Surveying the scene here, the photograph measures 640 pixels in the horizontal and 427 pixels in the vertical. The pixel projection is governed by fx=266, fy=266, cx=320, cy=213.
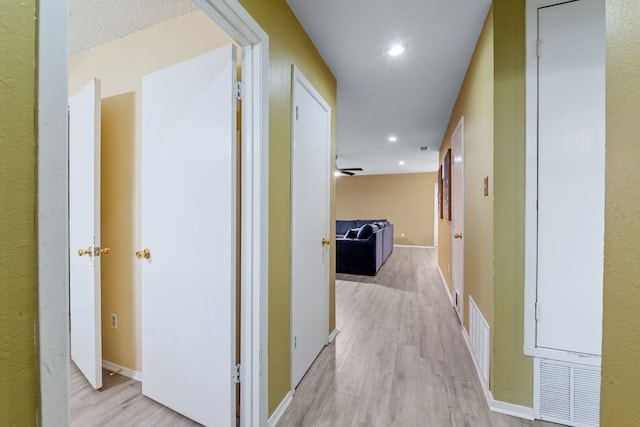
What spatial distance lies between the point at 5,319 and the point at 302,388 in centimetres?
163

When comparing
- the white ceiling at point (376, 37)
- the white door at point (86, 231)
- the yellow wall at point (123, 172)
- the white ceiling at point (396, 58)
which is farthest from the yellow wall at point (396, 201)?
the white door at point (86, 231)

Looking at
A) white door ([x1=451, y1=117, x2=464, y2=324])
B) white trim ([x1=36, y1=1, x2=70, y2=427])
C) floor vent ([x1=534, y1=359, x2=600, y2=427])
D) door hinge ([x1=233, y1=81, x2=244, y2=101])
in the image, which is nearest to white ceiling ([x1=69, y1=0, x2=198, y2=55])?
door hinge ([x1=233, y1=81, x2=244, y2=101])

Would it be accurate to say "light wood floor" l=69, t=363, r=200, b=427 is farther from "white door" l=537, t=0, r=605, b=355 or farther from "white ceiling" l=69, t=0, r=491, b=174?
"white ceiling" l=69, t=0, r=491, b=174

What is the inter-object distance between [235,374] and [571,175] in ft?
6.72

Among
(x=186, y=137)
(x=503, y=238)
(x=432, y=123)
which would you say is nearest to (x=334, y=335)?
(x=503, y=238)

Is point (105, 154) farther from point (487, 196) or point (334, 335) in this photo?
point (487, 196)

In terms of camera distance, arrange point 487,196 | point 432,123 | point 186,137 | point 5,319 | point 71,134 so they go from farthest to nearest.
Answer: point 432,123, point 71,134, point 487,196, point 186,137, point 5,319

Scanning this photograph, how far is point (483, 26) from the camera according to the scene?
1.76 meters

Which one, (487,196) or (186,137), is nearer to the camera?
(186,137)

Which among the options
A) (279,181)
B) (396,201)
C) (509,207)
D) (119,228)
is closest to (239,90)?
(279,181)

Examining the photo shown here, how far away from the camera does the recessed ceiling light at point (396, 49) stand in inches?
78.5

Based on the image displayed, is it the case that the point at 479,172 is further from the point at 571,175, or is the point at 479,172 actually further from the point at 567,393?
the point at 567,393

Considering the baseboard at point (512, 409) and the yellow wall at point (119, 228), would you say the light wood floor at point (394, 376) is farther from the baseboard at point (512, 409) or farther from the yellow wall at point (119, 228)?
the yellow wall at point (119, 228)

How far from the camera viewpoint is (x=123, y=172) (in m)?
1.85
